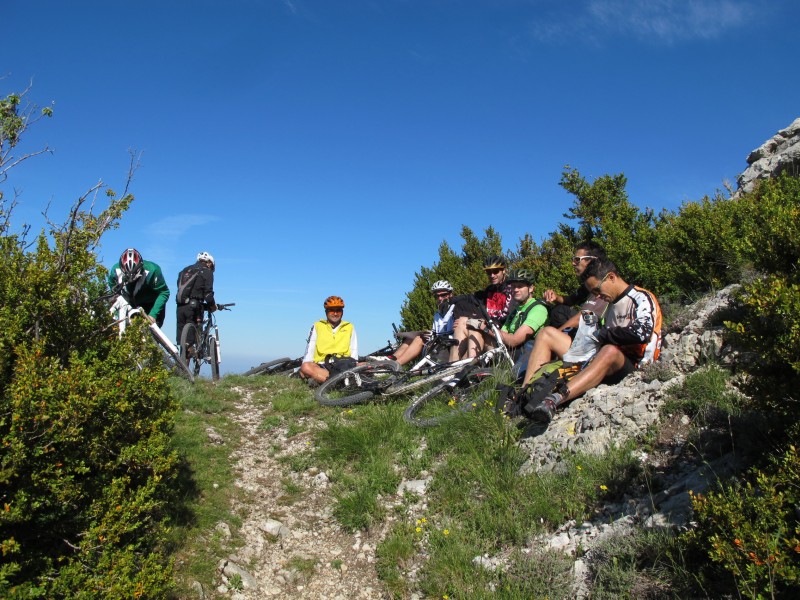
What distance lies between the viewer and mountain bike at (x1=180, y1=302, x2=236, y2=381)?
891cm

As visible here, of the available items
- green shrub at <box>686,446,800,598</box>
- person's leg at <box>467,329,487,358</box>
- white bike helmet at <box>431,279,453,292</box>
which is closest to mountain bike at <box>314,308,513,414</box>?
person's leg at <box>467,329,487,358</box>

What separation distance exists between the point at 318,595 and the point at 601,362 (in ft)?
10.3

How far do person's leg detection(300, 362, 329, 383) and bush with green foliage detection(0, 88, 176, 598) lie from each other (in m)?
4.18

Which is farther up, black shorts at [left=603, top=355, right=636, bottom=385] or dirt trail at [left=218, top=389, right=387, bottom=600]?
black shorts at [left=603, top=355, right=636, bottom=385]

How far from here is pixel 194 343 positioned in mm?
9070

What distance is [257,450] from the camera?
589cm

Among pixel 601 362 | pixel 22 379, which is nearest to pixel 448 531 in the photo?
pixel 601 362

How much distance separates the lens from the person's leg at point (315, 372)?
26.1 feet

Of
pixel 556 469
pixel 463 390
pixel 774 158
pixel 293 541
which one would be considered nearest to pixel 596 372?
pixel 556 469

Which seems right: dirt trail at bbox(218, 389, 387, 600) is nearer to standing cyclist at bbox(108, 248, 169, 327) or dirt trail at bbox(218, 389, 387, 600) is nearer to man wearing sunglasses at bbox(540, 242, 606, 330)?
standing cyclist at bbox(108, 248, 169, 327)

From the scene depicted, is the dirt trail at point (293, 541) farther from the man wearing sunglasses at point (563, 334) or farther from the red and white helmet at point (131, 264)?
the red and white helmet at point (131, 264)

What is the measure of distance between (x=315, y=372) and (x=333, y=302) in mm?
1100

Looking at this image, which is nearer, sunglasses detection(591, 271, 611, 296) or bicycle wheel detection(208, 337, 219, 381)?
sunglasses detection(591, 271, 611, 296)

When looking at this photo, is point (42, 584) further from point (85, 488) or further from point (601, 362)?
point (601, 362)
